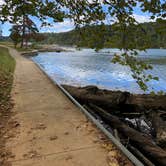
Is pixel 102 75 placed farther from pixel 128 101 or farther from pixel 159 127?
pixel 159 127

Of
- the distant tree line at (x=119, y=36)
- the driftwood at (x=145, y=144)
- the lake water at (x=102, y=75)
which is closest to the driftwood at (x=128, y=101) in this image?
the lake water at (x=102, y=75)

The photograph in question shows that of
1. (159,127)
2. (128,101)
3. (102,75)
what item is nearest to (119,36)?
(159,127)

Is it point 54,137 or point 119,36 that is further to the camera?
point 119,36

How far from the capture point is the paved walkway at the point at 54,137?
4.75 m

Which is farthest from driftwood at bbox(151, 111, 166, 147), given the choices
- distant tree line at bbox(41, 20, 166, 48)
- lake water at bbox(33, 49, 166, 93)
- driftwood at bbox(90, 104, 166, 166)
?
distant tree line at bbox(41, 20, 166, 48)

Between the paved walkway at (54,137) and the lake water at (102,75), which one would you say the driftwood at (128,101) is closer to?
the lake water at (102,75)

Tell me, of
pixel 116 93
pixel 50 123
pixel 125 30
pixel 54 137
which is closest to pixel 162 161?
pixel 54 137

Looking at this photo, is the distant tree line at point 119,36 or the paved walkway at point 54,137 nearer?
the paved walkway at point 54,137

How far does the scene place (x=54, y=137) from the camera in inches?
225

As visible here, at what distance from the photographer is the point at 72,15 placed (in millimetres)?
8219

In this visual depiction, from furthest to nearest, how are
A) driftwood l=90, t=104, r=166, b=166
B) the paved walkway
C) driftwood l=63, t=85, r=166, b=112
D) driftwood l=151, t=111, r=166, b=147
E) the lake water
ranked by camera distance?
the lake water, driftwood l=63, t=85, r=166, b=112, driftwood l=151, t=111, r=166, b=147, driftwood l=90, t=104, r=166, b=166, the paved walkway

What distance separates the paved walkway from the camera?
15.6ft

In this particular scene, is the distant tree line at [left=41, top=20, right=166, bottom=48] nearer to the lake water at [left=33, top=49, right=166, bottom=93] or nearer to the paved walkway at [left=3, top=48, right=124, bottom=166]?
the lake water at [left=33, top=49, right=166, bottom=93]

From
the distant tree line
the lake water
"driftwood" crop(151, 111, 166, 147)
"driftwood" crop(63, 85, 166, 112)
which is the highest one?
the distant tree line
